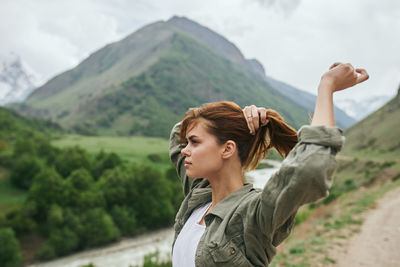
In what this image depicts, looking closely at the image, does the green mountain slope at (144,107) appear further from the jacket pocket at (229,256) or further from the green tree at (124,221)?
the jacket pocket at (229,256)

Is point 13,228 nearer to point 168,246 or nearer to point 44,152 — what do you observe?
point 168,246

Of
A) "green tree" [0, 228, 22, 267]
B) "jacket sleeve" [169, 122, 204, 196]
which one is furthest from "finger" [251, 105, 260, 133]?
"green tree" [0, 228, 22, 267]

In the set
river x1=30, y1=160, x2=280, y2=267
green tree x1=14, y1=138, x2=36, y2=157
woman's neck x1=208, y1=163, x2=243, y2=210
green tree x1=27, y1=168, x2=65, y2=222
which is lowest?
river x1=30, y1=160, x2=280, y2=267

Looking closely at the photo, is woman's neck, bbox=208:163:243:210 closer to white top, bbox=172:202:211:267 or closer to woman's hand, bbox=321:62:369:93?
white top, bbox=172:202:211:267

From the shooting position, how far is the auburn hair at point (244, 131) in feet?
7.92

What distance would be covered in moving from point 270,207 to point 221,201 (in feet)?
1.92

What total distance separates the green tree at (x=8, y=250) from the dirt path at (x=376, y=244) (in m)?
33.8

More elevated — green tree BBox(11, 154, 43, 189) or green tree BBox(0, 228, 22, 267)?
green tree BBox(11, 154, 43, 189)

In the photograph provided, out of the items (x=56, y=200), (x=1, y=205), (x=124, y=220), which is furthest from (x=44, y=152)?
(x=124, y=220)

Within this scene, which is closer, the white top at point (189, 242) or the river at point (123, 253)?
the white top at point (189, 242)

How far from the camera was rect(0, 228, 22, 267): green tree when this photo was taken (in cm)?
3234

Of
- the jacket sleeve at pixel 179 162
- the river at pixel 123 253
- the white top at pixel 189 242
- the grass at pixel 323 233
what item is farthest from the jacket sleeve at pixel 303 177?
the river at pixel 123 253

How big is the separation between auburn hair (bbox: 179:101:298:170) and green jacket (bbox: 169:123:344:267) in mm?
333

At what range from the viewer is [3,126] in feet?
320
